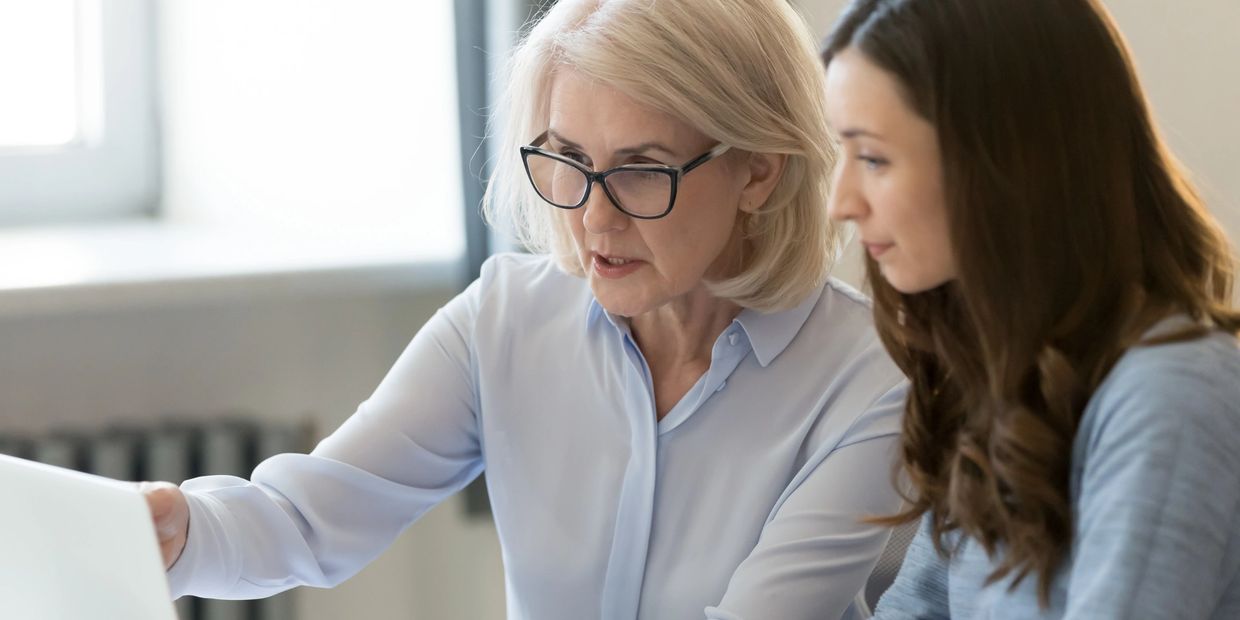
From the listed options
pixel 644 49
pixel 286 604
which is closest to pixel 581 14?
pixel 644 49

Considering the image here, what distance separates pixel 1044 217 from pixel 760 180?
1.90 ft

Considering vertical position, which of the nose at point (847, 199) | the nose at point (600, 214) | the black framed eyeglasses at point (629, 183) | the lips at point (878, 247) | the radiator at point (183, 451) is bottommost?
the radiator at point (183, 451)

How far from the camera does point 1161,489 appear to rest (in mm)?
798

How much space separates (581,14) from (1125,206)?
696 mm

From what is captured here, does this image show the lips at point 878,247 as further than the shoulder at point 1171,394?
Yes

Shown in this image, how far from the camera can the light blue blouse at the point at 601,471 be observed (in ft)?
4.35

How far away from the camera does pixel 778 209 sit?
1439mm

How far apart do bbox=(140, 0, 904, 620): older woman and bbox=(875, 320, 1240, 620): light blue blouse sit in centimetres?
49

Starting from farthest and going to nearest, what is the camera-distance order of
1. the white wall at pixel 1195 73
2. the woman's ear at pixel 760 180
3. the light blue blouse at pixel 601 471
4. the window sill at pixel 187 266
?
the white wall at pixel 1195 73
the window sill at pixel 187 266
the woman's ear at pixel 760 180
the light blue blouse at pixel 601 471

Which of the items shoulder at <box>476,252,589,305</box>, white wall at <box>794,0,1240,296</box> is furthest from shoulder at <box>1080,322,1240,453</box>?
white wall at <box>794,0,1240,296</box>

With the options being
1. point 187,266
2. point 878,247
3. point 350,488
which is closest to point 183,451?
point 187,266

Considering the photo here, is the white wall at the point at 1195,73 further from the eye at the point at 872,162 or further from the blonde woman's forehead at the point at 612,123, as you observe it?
the eye at the point at 872,162

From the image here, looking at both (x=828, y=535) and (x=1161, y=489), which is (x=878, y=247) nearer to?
(x=1161, y=489)

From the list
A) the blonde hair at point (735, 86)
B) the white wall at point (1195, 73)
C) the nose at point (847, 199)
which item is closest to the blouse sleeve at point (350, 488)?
the blonde hair at point (735, 86)
